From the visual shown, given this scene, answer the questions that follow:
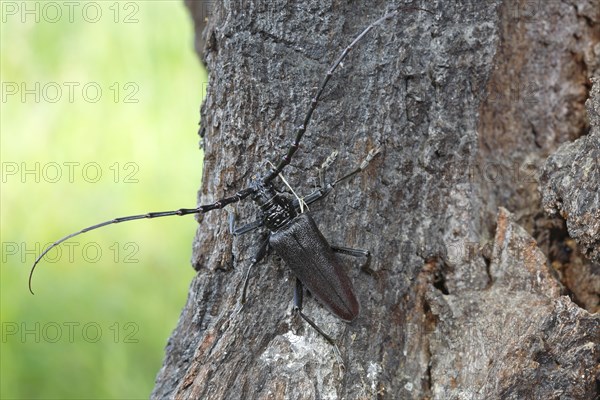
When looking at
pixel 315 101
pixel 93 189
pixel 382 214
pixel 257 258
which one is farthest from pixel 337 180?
pixel 93 189

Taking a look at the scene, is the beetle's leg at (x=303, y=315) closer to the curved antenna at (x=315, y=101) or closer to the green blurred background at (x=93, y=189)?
the curved antenna at (x=315, y=101)

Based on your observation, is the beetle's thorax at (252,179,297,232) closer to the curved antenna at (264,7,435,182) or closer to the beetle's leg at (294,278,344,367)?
the curved antenna at (264,7,435,182)

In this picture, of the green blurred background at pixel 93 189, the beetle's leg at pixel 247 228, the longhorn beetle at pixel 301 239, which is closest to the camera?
the longhorn beetle at pixel 301 239

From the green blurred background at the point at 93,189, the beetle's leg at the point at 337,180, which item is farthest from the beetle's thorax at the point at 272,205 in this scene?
the green blurred background at the point at 93,189

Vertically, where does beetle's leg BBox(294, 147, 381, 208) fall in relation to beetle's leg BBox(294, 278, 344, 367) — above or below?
above

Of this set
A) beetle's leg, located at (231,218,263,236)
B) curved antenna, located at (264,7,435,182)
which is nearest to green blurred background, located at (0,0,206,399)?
beetle's leg, located at (231,218,263,236)

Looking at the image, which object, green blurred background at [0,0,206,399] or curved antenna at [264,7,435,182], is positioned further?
green blurred background at [0,0,206,399]

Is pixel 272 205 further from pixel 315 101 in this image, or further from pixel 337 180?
pixel 315 101
